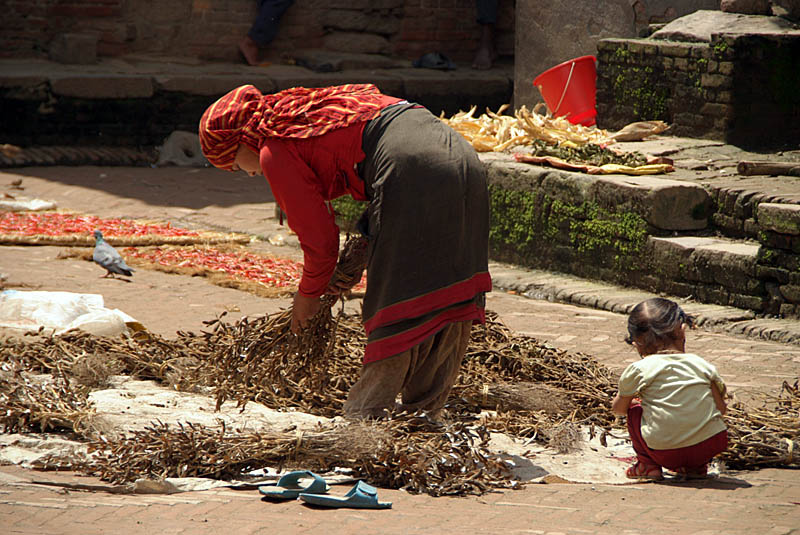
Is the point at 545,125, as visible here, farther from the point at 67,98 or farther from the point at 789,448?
the point at 67,98

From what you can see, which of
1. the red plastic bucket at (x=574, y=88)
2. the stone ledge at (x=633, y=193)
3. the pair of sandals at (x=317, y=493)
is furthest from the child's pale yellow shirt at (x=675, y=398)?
the red plastic bucket at (x=574, y=88)

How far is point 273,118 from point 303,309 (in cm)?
71

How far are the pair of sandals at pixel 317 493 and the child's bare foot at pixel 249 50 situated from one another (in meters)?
11.5

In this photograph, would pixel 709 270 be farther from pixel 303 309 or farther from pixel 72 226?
pixel 72 226

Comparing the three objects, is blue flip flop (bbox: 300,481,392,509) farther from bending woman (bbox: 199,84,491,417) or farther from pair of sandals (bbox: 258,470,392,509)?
bending woman (bbox: 199,84,491,417)

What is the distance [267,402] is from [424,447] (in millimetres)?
1064

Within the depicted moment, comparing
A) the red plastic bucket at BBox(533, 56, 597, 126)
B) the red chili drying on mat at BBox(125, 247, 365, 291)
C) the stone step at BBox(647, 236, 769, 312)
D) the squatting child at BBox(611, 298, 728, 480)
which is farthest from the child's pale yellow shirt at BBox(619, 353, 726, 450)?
the red plastic bucket at BBox(533, 56, 597, 126)

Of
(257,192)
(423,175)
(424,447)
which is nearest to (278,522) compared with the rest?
(424,447)

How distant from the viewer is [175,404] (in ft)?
14.1

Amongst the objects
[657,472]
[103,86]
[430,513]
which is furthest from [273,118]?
[103,86]

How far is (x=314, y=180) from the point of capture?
372 centimetres

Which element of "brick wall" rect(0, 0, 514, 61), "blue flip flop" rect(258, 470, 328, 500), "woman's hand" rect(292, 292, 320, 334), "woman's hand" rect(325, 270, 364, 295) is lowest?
"blue flip flop" rect(258, 470, 328, 500)

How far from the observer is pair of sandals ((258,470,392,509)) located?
3.16 meters

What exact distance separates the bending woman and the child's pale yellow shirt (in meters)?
0.65
